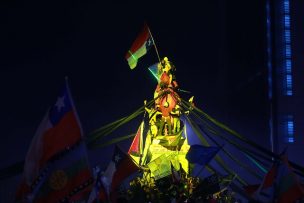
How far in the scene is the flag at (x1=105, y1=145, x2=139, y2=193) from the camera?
13.6m

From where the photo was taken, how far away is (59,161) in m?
8.48

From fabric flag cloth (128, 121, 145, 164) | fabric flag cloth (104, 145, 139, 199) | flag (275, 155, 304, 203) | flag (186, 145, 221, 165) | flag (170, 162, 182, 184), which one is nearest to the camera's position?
flag (275, 155, 304, 203)

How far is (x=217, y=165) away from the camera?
22844mm

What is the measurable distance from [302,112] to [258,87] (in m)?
2.31

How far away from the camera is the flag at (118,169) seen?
1360cm

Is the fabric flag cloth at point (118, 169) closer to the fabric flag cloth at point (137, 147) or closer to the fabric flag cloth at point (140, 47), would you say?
the fabric flag cloth at point (137, 147)

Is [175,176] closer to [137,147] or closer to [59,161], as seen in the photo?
[137,147]

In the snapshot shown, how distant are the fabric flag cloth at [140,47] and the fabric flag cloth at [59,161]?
39.0 ft

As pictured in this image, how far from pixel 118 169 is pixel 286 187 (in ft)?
15.3

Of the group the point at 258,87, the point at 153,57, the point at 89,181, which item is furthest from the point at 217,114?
the point at 89,181

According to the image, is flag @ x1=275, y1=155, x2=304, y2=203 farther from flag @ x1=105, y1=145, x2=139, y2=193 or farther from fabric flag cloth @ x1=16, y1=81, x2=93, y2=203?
fabric flag cloth @ x1=16, y1=81, x2=93, y2=203

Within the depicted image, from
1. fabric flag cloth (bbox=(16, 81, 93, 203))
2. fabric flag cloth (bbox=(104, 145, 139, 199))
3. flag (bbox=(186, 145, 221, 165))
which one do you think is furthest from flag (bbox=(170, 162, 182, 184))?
fabric flag cloth (bbox=(16, 81, 93, 203))

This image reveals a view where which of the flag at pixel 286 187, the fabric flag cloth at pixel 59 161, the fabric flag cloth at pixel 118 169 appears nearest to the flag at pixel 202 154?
the fabric flag cloth at pixel 118 169

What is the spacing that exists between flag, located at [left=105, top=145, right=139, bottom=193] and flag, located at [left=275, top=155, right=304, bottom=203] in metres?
4.31
